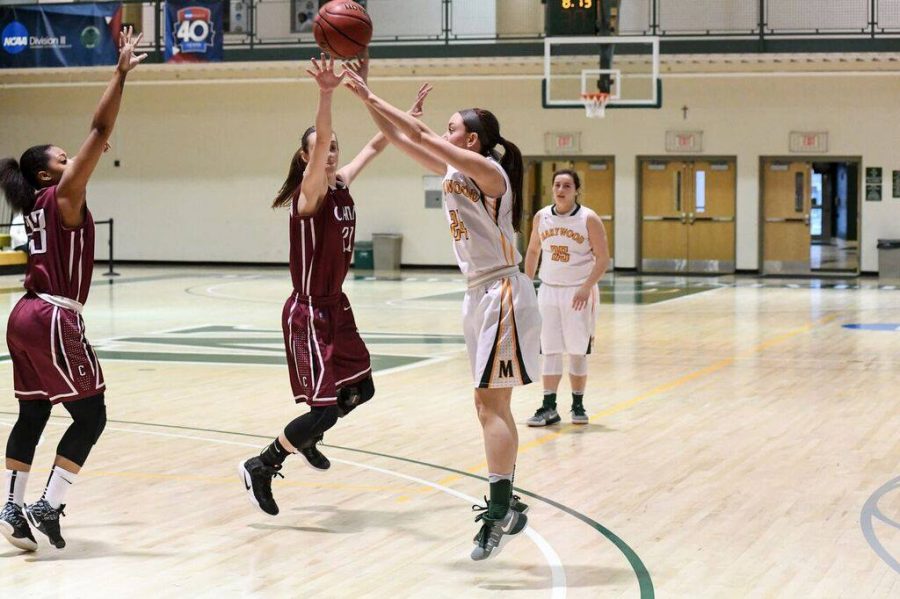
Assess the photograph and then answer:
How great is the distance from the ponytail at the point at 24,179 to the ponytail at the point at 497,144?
1656 mm

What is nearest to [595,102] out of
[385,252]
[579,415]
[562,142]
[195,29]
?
[562,142]

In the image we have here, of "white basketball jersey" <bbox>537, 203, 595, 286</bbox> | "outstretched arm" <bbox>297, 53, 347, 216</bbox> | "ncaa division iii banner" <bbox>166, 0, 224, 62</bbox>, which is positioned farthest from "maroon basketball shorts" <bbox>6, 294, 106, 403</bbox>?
"ncaa division iii banner" <bbox>166, 0, 224, 62</bbox>

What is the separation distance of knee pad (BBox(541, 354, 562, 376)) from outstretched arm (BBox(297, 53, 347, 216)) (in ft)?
10.2

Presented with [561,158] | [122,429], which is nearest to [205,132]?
[561,158]

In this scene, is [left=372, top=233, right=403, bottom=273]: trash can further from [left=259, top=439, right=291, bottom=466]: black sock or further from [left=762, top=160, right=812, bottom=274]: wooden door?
[left=259, top=439, right=291, bottom=466]: black sock

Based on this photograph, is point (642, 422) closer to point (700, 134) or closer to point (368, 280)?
point (368, 280)

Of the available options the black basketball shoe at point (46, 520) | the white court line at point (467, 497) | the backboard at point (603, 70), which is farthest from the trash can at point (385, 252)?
the black basketball shoe at point (46, 520)

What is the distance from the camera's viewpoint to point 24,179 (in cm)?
480

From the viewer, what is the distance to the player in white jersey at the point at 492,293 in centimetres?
470

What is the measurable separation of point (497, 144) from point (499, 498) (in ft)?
4.50

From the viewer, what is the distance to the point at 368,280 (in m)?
21.8

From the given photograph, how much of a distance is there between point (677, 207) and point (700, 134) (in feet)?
4.76

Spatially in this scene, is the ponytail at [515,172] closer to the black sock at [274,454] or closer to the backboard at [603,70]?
the black sock at [274,454]

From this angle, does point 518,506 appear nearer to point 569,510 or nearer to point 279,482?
point 569,510
